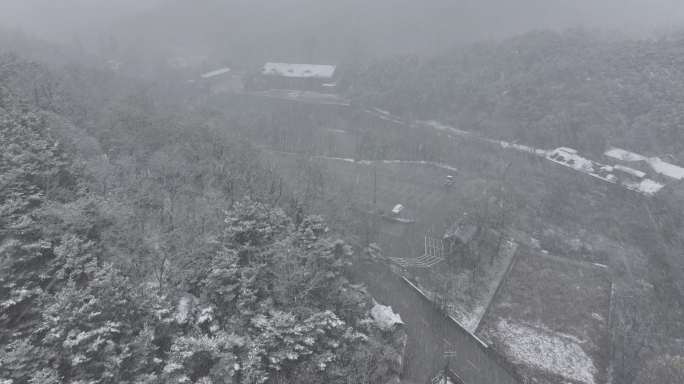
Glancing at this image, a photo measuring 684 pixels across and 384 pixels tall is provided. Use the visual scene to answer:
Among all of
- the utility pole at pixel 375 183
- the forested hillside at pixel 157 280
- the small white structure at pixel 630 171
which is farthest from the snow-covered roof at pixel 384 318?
the small white structure at pixel 630 171

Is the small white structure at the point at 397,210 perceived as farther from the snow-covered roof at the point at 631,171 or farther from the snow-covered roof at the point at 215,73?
the snow-covered roof at the point at 215,73

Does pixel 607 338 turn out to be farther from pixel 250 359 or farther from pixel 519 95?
pixel 519 95

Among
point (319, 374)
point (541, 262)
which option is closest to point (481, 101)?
point (541, 262)

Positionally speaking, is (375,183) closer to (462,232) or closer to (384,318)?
(462,232)

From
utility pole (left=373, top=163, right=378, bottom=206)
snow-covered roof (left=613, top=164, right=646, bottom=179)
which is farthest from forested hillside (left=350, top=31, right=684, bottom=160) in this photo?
utility pole (left=373, top=163, right=378, bottom=206)

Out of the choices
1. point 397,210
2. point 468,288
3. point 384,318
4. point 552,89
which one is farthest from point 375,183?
point 552,89
